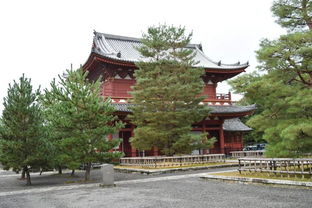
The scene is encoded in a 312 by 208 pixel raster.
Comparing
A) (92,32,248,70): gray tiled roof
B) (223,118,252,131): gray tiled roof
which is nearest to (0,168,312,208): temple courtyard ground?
(92,32,248,70): gray tiled roof

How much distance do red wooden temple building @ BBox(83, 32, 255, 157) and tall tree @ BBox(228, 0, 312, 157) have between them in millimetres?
10420

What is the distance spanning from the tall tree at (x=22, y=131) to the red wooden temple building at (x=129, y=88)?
8549mm

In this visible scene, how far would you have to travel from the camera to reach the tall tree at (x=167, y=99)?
782 inches

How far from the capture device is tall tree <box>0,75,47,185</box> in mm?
14383

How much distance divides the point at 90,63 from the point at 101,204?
19191 millimetres

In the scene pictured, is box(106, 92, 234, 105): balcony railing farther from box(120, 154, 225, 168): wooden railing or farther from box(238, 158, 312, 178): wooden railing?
box(238, 158, 312, 178): wooden railing

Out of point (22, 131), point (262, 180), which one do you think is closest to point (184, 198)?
point (262, 180)

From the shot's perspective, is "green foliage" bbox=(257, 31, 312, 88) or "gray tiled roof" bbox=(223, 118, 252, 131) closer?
"green foliage" bbox=(257, 31, 312, 88)

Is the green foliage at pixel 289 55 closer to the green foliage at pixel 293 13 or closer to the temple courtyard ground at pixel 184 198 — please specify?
the green foliage at pixel 293 13

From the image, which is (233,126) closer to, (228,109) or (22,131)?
(228,109)

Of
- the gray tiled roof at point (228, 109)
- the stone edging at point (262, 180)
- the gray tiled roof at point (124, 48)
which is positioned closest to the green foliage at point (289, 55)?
the stone edging at point (262, 180)

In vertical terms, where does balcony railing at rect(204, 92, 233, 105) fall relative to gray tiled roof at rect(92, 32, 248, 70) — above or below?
below

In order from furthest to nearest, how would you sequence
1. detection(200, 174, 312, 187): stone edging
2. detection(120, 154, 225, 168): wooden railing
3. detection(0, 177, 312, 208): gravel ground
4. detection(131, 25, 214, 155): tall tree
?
detection(131, 25, 214, 155): tall tree → detection(120, 154, 225, 168): wooden railing → detection(200, 174, 312, 187): stone edging → detection(0, 177, 312, 208): gravel ground

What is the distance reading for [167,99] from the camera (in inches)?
801
